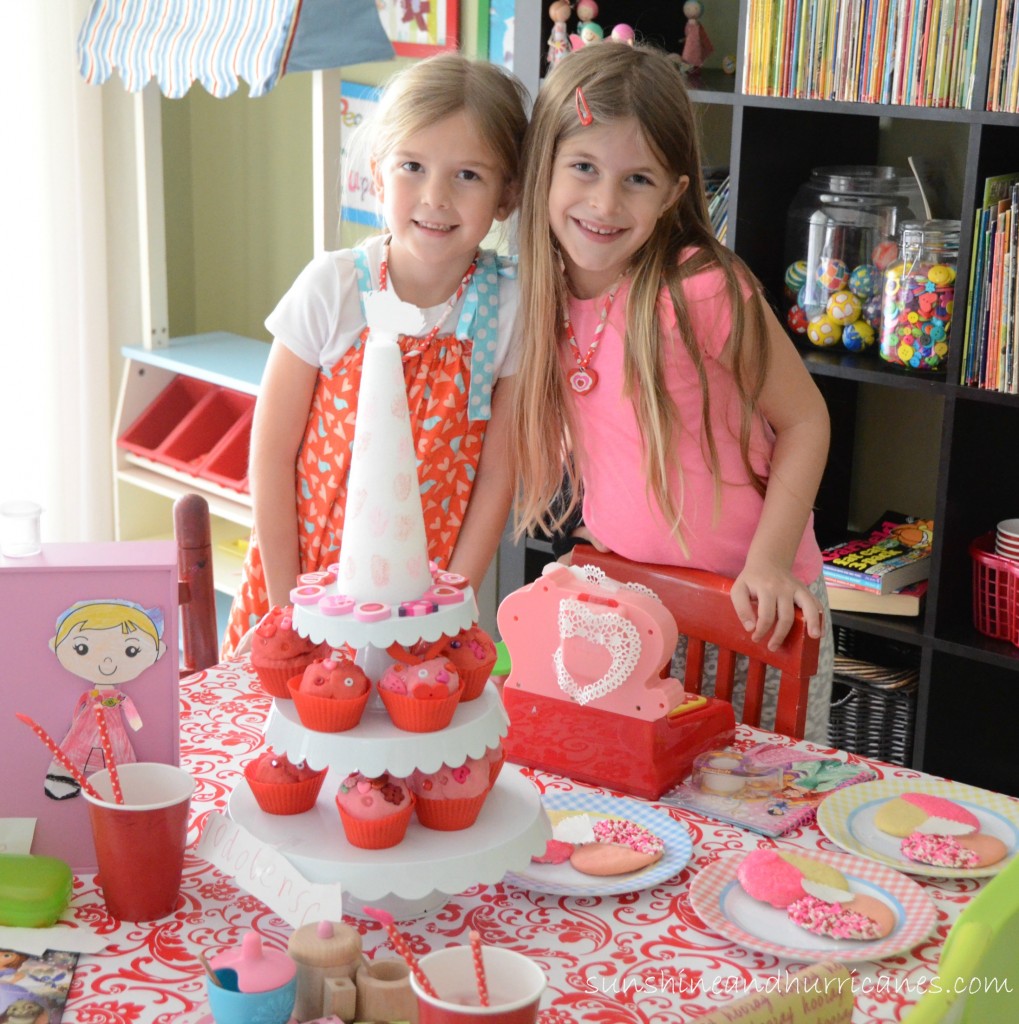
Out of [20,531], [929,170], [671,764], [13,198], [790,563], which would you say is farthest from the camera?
[13,198]

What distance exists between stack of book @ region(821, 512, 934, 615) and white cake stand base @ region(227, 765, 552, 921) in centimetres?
119

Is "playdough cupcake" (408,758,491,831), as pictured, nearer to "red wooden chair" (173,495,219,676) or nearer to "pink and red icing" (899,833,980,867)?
"pink and red icing" (899,833,980,867)

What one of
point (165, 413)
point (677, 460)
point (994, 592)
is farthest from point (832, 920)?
point (165, 413)

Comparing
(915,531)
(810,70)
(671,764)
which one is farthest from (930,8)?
(671,764)

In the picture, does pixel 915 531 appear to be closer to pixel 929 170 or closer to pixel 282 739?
pixel 929 170

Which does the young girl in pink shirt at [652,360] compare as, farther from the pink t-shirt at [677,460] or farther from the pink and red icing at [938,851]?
the pink and red icing at [938,851]

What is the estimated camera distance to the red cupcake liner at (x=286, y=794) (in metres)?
0.97

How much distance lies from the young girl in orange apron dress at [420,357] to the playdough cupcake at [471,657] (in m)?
0.61

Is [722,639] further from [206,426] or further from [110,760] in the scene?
[206,426]

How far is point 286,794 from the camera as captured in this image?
3.18 ft

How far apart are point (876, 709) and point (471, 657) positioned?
4.66 ft

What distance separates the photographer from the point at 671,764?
1.21 m

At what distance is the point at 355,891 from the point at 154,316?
2.24 m

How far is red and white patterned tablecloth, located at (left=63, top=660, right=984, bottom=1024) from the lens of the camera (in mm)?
891
